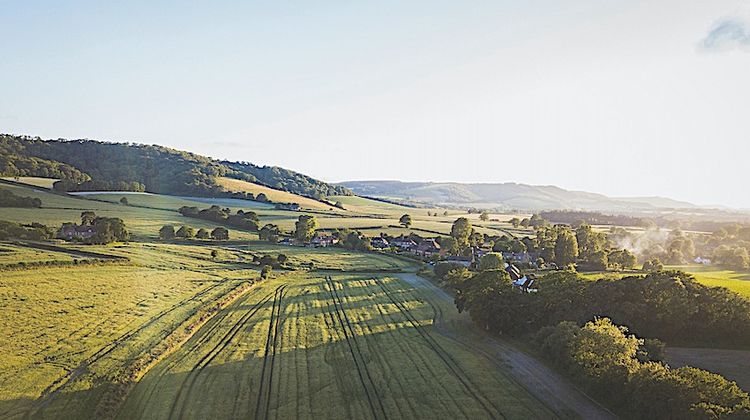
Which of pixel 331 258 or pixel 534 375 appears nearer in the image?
pixel 534 375

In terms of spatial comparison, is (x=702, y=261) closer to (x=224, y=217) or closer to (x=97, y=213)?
(x=224, y=217)

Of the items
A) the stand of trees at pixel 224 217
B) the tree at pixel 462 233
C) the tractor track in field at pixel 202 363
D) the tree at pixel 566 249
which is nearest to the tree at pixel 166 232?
the stand of trees at pixel 224 217

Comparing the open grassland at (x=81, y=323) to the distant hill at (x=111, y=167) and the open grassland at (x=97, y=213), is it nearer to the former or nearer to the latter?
the open grassland at (x=97, y=213)

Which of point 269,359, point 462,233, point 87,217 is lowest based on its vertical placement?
point 269,359

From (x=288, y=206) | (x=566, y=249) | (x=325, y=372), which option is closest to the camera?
(x=325, y=372)

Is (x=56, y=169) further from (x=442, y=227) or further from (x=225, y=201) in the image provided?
(x=442, y=227)

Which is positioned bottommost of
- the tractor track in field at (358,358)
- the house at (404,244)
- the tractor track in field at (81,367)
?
the tractor track in field at (358,358)

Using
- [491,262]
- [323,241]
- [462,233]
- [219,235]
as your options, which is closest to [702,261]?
[462,233]
